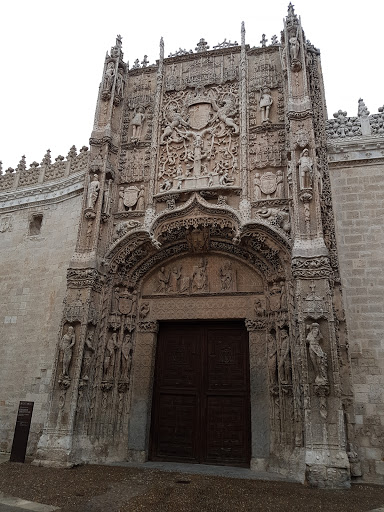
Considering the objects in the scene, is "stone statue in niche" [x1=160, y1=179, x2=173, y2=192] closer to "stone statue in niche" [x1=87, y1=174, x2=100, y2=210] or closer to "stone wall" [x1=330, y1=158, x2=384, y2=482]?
"stone statue in niche" [x1=87, y1=174, x2=100, y2=210]

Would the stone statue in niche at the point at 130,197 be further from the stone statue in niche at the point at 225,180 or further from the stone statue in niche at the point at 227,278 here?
the stone statue in niche at the point at 227,278

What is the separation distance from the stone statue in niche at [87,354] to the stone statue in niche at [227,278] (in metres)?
3.40

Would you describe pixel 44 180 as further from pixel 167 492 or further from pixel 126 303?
pixel 167 492

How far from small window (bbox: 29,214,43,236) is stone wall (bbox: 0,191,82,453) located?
30 millimetres

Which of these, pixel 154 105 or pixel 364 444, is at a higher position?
pixel 154 105

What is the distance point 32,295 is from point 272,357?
6.98 meters

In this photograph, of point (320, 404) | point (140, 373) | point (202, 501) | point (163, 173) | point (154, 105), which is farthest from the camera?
point (154, 105)

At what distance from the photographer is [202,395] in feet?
30.8

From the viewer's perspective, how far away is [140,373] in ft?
31.7

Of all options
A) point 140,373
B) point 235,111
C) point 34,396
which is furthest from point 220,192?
point 34,396

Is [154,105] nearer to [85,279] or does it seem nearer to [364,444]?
[85,279]

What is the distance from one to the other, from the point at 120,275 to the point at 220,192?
3.30 metres

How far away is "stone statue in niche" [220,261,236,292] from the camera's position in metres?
9.95

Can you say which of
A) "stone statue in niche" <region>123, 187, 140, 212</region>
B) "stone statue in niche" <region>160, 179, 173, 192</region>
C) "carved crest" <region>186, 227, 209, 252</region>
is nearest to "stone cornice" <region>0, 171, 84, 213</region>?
"stone statue in niche" <region>123, 187, 140, 212</region>
